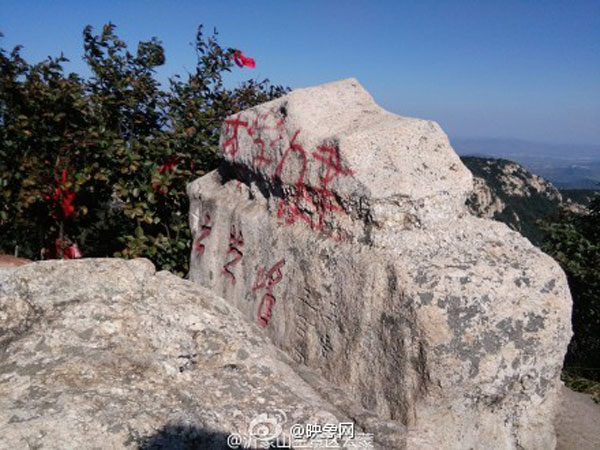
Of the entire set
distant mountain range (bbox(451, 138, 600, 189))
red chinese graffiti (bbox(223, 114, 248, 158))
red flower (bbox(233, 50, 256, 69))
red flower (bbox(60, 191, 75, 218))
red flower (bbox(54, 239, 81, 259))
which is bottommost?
distant mountain range (bbox(451, 138, 600, 189))

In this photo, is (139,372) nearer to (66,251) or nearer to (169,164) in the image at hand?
(169,164)

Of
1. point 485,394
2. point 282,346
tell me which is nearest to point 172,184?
point 282,346

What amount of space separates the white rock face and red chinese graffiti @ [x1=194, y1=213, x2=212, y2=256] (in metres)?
0.93

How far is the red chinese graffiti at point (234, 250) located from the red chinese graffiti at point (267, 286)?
1.26 ft

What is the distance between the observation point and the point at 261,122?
4.44 m

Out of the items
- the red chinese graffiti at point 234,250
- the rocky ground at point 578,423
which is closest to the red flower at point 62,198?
the red chinese graffiti at point 234,250

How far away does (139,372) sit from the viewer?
2.77 metres

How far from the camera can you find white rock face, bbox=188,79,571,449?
9.71 feet

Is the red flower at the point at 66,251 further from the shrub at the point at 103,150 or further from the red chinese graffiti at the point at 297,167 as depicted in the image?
the red chinese graffiti at the point at 297,167

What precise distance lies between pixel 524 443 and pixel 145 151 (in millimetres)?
4821

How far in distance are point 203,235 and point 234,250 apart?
0.71 meters

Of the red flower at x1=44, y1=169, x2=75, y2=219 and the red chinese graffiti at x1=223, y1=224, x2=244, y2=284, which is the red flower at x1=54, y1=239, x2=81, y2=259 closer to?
the red flower at x1=44, y1=169, x2=75, y2=219

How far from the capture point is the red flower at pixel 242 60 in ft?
22.7

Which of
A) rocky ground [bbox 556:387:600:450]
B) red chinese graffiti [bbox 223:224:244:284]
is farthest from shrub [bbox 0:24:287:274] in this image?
rocky ground [bbox 556:387:600:450]
